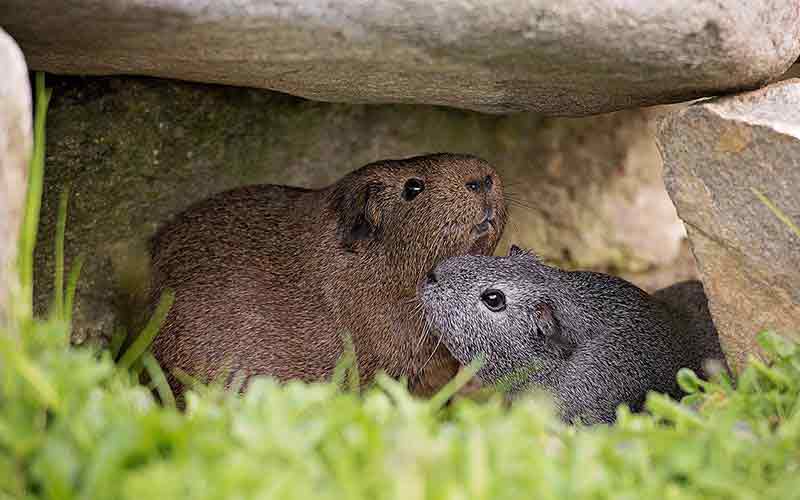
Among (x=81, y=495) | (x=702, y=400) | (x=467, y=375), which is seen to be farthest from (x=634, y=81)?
(x=81, y=495)

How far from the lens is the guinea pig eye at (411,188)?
4745 millimetres

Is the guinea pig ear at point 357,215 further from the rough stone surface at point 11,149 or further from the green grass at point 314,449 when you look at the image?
the rough stone surface at point 11,149

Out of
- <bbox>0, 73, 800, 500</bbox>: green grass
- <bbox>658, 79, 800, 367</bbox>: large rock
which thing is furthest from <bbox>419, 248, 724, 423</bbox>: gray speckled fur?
<bbox>0, 73, 800, 500</bbox>: green grass

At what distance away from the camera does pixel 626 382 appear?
14.8 ft

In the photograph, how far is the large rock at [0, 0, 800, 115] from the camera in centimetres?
346

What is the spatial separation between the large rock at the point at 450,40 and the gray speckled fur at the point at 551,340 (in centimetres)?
104

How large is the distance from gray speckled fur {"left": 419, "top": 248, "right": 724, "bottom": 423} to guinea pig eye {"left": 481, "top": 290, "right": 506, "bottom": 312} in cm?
2

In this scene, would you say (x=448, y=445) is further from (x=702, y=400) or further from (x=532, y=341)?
(x=532, y=341)

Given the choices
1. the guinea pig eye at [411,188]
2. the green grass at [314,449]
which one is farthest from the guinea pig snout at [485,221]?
the green grass at [314,449]

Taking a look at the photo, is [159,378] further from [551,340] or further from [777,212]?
[777,212]

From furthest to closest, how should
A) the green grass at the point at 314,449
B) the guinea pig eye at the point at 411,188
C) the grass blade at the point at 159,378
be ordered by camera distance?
the guinea pig eye at the point at 411,188, the grass blade at the point at 159,378, the green grass at the point at 314,449

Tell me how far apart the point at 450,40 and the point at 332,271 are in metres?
1.68

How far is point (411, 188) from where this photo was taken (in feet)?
15.6

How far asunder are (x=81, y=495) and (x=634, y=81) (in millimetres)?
2665
